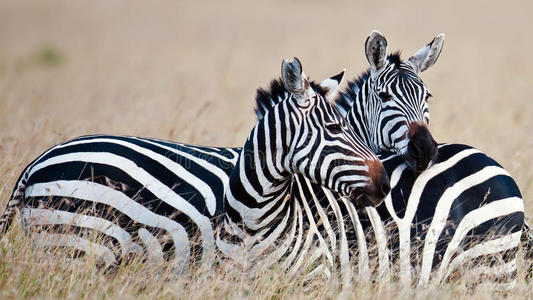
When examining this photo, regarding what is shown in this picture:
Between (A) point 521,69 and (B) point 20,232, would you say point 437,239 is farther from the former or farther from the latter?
(A) point 521,69

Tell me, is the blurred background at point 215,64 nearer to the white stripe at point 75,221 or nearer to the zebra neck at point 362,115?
the white stripe at point 75,221

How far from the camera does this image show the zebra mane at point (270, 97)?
4.98 meters

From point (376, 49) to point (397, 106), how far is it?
2.22 ft

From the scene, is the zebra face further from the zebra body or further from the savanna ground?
the savanna ground

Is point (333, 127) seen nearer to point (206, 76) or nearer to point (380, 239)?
point (380, 239)

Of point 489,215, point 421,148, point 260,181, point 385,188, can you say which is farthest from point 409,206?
point 260,181

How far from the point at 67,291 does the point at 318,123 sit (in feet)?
6.91

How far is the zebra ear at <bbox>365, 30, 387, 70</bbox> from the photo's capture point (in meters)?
5.88

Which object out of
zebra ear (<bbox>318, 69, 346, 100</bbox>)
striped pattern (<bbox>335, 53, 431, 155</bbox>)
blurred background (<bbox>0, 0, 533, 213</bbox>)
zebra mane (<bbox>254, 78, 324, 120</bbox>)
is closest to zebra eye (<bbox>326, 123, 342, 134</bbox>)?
zebra ear (<bbox>318, 69, 346, 100</bbox>)

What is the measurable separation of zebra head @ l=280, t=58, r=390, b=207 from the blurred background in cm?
312

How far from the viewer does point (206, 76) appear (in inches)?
683

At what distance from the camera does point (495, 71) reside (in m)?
18.2

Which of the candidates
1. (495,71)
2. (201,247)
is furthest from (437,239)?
(495,71)

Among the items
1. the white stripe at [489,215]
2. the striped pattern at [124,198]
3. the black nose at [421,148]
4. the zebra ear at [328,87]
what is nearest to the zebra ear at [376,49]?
the black nose at [421,148]
